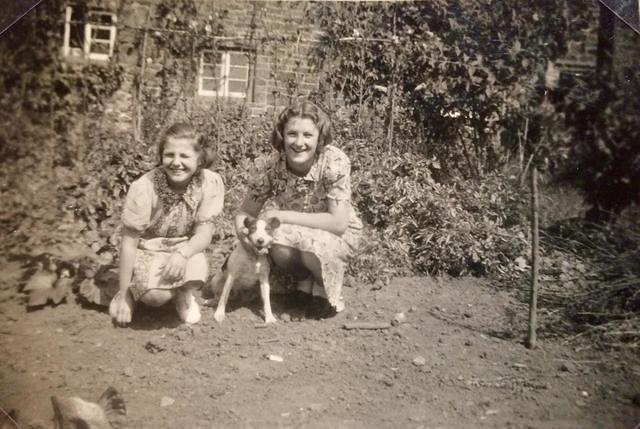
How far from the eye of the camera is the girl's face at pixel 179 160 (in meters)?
1.66

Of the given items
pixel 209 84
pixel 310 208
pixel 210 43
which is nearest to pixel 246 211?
pixel 310 208

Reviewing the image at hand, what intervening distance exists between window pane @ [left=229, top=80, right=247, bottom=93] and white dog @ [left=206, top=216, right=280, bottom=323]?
0.45 m

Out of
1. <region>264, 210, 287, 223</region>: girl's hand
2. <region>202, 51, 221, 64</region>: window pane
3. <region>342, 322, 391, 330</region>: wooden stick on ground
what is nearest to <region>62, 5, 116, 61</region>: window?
<region>202, 51, 221, 64</region>: window pane

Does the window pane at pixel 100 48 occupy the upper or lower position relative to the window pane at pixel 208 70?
upper

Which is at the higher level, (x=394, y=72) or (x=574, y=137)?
(x=394, y=72)

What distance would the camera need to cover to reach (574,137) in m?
1.54

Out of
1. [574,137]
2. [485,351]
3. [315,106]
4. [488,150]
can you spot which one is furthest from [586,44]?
[485,351]

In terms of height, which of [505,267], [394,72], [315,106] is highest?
[394,72]

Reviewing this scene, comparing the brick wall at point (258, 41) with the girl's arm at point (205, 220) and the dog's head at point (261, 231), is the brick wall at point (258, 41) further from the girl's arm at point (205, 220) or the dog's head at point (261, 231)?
the dog's head at point (261, 231)

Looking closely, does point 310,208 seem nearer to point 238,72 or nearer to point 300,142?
point 300,142

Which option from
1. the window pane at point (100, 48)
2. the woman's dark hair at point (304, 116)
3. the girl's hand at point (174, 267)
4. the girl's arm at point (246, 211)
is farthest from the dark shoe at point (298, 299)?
the window pane at point (100, 48)

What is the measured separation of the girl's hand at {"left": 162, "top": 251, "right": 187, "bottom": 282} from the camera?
5.58 feet

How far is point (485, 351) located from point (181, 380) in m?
0.92

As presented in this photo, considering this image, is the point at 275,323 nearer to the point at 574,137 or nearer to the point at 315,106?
the point at 315,106
